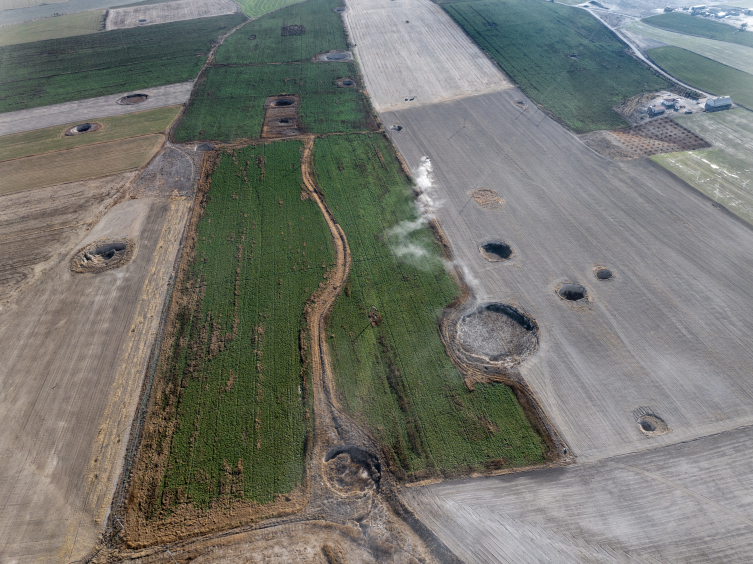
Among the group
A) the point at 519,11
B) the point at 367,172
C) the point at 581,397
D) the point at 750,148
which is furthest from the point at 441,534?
the point at 519,11

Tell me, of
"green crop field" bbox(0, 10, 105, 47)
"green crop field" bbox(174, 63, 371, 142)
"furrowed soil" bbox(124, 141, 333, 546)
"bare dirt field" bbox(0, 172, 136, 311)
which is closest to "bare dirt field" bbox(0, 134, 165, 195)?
"bare dirt field" bbox(0, 172, 136, 311)

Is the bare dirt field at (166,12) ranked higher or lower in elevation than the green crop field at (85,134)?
higher

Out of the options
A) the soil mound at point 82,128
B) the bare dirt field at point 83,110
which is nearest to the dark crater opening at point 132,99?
the bare dirt field at point 83,110

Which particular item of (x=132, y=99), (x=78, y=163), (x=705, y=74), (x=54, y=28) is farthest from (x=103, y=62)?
(x=705, y=74)

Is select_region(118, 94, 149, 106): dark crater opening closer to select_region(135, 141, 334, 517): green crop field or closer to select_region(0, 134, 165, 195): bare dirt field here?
select_region(0, 134, 165, 195): bare dirt field

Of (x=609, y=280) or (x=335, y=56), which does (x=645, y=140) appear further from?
(x=335, y=56)

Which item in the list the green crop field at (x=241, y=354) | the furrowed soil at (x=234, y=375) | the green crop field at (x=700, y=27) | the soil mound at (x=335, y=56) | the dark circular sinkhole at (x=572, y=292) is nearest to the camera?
the furrowed soil at (x=234, y=375)

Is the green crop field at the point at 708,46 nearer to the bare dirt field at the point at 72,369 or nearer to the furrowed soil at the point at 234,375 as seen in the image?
the furrowed soil at the point at 234,375
